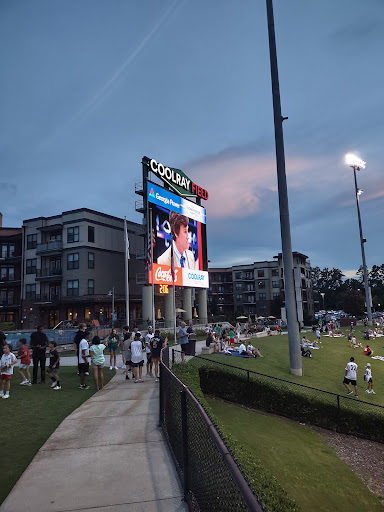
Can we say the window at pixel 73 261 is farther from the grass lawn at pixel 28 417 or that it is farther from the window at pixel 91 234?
the grass lawn at pixel 28 417

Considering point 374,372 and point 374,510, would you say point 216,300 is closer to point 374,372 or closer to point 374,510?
point 374,372

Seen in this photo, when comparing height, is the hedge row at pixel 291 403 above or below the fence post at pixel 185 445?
below

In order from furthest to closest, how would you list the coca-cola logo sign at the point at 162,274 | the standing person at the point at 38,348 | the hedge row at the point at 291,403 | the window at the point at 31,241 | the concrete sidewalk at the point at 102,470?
the window at the point at 31,241 < the coca-cola logo sign at the point at 162,274 < the hedge row at the point at 291,403 < the standing person at the point at 38,348 < the concrete sidewalk at the point at 102,470

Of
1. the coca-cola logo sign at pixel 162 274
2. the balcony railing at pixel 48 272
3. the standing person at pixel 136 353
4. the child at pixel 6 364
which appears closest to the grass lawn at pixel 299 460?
the standing person at pixel 136 353

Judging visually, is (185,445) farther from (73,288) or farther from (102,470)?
(73,288)

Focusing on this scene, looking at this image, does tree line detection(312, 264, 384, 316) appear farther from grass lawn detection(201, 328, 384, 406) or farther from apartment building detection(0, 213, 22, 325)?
apartment building detection(0, 213, 22, 325)

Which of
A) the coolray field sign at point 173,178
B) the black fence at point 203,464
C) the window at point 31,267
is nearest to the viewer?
the black fence at point 203,464

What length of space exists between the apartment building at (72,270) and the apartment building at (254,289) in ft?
129

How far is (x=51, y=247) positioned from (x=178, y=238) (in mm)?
18099

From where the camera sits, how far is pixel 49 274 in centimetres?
5012

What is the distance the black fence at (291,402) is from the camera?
15016mm

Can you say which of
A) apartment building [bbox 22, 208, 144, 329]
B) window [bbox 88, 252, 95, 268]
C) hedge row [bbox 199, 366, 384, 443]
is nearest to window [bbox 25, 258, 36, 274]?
apartment building [bbox 22, 208, 144, 329]

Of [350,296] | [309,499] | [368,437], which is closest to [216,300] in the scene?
[350,296]

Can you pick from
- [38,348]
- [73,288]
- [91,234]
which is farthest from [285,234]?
[73,288]
